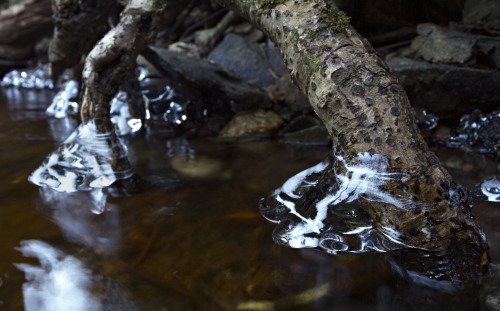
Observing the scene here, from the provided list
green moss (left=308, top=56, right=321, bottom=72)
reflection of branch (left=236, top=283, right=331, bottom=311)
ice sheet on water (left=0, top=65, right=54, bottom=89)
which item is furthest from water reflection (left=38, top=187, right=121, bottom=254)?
ice sheet on water (left=0, top=65, right=54, bottom=89)

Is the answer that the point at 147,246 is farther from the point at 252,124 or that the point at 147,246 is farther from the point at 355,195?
the point at 252,124

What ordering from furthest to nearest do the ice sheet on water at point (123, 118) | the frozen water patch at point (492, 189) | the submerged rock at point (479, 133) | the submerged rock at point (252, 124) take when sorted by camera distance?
the ice sheet on water at point (123, 118)
the submerged rock at point (252, 124)
the submerged rock at point (479, 133)
the frozen water patch at point (492, 189)

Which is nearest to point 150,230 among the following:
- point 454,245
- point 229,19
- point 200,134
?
point 454,245

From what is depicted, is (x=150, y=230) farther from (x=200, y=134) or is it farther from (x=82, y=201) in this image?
(x=200, y=134)

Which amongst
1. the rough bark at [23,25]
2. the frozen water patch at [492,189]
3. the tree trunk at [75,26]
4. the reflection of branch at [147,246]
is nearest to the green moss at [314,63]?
the reflection of branch at [147,246]

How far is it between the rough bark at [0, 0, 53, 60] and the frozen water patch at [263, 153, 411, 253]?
5.53m

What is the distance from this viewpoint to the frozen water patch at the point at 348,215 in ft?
5.58

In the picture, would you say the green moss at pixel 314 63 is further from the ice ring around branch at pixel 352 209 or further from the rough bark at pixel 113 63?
the rough bark at pixel 113 63

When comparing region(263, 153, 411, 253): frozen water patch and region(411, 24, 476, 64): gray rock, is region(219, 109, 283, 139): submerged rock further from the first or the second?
region(263, 153, 411, 253): frozen water patch

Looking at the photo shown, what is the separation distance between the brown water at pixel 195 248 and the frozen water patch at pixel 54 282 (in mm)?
22

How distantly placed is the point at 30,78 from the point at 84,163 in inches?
235

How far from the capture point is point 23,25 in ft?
20.5

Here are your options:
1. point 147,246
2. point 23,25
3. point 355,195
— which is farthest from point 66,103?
point 355,195

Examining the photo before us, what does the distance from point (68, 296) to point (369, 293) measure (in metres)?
1.30
